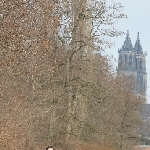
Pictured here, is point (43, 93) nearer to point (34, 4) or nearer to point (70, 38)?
point (70, 38)

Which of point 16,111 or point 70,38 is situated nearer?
point 16,111

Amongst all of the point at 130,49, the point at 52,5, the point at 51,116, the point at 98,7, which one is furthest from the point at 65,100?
the point at 130,49

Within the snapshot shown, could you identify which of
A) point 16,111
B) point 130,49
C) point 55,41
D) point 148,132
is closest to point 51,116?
point 55,41

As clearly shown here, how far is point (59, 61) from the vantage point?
85.9 feet

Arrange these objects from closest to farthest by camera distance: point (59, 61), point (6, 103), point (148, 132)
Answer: point (6, 103) → point (59, 61) → point (148, 132)

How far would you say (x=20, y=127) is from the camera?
1964cm

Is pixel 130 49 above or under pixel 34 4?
above

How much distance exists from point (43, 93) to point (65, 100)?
3362mm

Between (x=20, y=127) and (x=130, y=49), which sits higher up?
(x=130, y=49)

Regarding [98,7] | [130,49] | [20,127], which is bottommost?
[20,127]

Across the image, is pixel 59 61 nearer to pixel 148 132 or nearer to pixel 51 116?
pixel 51 116

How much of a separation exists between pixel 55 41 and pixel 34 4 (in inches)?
430

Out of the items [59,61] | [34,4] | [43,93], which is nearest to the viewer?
[34,4]

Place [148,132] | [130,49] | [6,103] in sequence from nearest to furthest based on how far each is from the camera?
[6,103]
[148,132]
[130,49]
